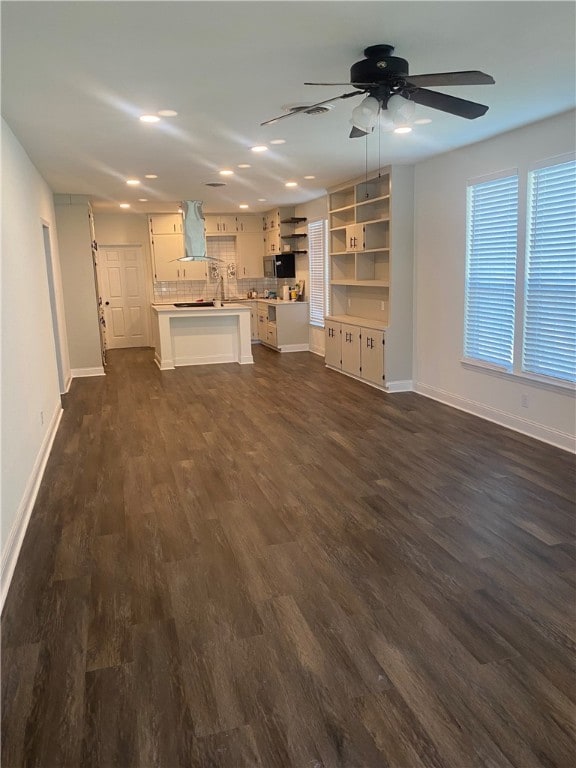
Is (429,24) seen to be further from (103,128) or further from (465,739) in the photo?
(465,739)

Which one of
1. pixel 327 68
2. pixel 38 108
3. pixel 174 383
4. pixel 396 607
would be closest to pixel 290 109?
pixel 327 68

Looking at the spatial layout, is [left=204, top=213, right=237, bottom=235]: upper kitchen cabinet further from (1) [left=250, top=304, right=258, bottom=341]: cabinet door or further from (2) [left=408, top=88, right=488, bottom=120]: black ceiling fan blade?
(2) [left=408, top=88, right=488, bottom=120]: black ceiling fan blade

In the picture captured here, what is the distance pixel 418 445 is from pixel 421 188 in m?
3.26

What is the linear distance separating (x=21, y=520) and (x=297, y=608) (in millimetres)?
1870

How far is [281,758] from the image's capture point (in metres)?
1.78

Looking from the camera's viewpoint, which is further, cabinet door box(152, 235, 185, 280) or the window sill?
cabinet door box(152, 235, 185, 280)

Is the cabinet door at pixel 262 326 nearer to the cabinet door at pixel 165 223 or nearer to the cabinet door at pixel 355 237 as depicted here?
the cabinet door at pixel 165 223

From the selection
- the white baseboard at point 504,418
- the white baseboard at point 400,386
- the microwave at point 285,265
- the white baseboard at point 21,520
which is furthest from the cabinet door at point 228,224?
the white baseboard at point 21,520

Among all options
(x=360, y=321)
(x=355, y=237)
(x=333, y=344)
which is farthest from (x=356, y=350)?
(x=355, y=237)

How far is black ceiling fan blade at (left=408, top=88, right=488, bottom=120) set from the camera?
2.95m

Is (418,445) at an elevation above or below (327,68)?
below

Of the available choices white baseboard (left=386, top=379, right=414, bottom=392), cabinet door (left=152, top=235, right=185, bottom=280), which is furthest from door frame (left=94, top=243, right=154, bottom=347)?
white baseboard (left=386, top=379, right=414, bottom=392)

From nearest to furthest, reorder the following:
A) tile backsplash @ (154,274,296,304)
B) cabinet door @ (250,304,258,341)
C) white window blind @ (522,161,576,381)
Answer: white window blind @ (522,161,576,381) < tile backsplash @ (154,274,296,304) < cabinet door @ (250,304,258,341)

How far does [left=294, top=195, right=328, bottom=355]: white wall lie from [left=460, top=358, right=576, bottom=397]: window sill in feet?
14.1
